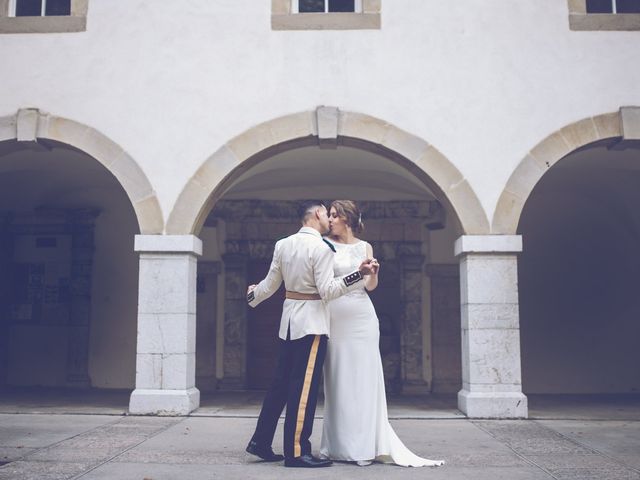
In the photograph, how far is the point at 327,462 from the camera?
494 centimetres

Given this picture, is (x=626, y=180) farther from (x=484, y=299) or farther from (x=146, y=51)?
(x=146, y=51)

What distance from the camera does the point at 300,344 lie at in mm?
5004

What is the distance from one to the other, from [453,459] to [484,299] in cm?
290

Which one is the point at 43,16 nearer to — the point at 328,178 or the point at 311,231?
the point at 328,178

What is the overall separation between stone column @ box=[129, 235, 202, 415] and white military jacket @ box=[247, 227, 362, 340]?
3.00m

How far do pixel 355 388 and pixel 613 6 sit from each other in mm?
5804

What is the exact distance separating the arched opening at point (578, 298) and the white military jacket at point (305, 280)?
6.90 metres

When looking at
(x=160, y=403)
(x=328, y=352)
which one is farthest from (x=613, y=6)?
(x=160, y=403)

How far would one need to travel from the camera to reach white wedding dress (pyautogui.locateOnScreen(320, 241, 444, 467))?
509 cm

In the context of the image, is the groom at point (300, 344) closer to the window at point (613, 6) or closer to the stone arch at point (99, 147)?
the stone arch at point (99, 147)

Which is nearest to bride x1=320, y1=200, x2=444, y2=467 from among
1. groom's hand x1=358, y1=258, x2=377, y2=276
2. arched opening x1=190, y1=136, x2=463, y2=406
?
groom's hand x1=358, y1=258, x2=377, y2=276

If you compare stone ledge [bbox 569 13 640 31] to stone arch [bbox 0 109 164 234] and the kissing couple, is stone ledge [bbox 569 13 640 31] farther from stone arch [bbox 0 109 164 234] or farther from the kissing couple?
stone arch [bbox 0 109 164 234]

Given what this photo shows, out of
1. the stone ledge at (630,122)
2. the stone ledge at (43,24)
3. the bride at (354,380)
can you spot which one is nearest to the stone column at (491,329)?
the stone ledge at (630,122)

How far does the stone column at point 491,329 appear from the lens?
773 centimetres
